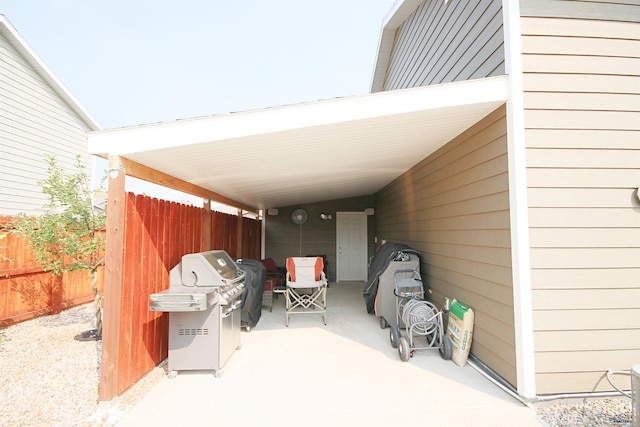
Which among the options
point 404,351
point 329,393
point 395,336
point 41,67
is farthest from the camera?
point 41,67

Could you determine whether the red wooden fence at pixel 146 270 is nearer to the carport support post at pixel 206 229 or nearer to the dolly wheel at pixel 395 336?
the carport support post at pixel 206 229

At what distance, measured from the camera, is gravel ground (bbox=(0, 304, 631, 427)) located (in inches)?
90.1

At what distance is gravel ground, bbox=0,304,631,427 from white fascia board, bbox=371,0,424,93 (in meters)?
6.31

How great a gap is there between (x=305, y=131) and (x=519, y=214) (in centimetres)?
198

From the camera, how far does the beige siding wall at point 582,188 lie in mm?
2549

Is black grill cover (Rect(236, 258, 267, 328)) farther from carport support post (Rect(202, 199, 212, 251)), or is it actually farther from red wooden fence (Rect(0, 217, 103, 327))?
red wooden fence (Rect(0, 217, 103, 327))

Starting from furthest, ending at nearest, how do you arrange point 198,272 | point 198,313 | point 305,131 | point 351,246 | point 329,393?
1. point 351,246
2. point 198,272
3. point 198,313
4. point 305,131
5. point 329,393

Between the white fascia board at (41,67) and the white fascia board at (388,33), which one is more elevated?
the white fascia board at (388,33)

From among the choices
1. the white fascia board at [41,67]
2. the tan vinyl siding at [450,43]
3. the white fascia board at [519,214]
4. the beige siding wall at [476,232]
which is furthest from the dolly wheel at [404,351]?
the white fascia board at [41,67]

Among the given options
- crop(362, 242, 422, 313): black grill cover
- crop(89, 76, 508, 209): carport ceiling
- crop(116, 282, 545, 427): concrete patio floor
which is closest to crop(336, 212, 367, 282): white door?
crop(362, 242, 422, 313): black grill cover

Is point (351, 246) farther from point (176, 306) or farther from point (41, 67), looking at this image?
point (41, 67)

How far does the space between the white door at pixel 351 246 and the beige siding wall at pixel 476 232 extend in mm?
4499

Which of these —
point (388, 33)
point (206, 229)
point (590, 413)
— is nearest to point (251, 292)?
point (206, 229)

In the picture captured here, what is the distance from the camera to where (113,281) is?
2473 mm
